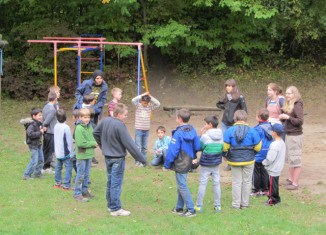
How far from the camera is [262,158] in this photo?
31.1ft

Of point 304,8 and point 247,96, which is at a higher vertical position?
point 304,8

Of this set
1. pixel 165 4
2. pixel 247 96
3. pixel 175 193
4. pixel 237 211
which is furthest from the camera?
pixel 165 4

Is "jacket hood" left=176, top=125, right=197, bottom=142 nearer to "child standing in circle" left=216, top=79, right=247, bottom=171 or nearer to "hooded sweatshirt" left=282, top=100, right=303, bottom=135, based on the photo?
"hooded sweatshirt" left=282, top=100, right=303, bottom=135

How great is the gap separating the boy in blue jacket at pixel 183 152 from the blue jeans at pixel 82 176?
1.51 meters

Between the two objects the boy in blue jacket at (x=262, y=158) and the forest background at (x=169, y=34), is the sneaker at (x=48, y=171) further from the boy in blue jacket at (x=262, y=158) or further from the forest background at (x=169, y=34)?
the forest background at (x=169, y=34)

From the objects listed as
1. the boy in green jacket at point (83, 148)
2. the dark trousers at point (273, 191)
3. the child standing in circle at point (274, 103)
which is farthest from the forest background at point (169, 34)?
the dark trousers at point (273, 191)

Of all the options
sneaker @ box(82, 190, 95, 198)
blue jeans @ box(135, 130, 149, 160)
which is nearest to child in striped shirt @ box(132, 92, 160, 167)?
blue jeans @ box(135, 130, 149, 160)

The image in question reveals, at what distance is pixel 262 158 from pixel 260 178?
1.17 feet

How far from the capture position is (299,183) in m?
10.5

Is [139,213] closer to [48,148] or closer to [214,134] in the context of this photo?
[214,134]

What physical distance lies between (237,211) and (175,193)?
4.60 feet

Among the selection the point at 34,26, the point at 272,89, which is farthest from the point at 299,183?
the point at 34,26

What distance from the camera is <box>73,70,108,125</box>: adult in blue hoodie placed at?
39.1ft

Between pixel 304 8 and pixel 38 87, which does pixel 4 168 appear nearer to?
pixel 38 87
